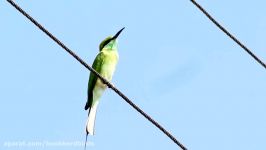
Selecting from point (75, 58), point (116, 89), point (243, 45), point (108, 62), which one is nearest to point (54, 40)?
point (75, 58)

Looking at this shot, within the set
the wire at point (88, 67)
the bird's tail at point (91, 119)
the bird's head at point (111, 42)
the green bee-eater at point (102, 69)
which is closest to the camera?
the wire at point (88, 67)

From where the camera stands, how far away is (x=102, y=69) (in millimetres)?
5777

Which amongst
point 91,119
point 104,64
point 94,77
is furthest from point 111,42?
point 91,119

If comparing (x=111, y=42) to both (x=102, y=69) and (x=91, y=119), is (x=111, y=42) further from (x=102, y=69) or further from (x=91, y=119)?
(x=91, y=119)

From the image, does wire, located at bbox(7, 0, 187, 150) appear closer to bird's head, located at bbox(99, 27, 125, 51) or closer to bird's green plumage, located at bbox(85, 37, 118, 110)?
bird's green plumage, located at bbox(85, 37, 118, 110)

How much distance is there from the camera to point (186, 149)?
2969mm

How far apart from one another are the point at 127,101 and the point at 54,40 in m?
0.42

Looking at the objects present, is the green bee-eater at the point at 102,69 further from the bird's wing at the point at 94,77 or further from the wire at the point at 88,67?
the wire at the point at 88,67

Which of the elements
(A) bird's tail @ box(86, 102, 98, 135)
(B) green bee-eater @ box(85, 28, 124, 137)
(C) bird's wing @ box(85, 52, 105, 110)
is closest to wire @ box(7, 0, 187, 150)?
(A) bird's tail @ box(86, 102, 98, 135)

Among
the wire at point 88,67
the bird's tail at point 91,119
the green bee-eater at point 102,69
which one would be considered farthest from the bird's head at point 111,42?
the wire at point 88,67

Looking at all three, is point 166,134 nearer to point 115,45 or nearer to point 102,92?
point 102,92

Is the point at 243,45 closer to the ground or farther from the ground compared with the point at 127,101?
farther from the ground

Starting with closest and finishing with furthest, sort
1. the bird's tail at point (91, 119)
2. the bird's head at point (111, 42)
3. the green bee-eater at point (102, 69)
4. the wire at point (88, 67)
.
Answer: the wire at point (88, 67) < the bird's tail at point (91, 119) < the green bee-eater at point (102, 69) < the bird's head at point (111, 42)

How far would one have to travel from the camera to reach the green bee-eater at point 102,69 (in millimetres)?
5598
